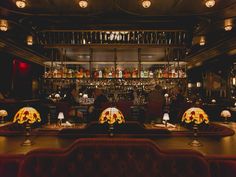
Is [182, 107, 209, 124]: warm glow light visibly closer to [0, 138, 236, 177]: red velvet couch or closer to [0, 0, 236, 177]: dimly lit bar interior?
[0, 0, 236, 177]: dimly lit bar interior

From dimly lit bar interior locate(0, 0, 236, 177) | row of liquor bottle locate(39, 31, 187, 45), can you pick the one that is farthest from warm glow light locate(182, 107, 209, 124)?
row of liquor bottle locate(39, 31, 187, 45)

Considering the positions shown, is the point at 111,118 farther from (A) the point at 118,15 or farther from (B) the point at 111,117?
(A) the point at 118,15

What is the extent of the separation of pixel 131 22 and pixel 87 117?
163 inches

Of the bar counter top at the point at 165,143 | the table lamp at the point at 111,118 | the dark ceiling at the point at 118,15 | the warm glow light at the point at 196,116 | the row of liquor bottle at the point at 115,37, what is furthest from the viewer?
the row of liquor bottle at the point at 115,37

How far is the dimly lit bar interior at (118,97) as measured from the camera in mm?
2570

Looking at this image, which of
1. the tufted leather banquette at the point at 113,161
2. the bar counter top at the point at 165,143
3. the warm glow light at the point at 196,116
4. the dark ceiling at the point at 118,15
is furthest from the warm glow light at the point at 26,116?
the dark ceiling at the point at 118,15

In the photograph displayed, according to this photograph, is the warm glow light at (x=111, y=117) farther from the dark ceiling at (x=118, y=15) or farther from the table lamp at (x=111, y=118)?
the dark ceiling at (x=118, y=15)

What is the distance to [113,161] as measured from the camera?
8.52 feet

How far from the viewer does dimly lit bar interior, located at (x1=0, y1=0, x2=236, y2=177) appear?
2.57m

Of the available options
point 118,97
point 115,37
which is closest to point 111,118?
point 115,37

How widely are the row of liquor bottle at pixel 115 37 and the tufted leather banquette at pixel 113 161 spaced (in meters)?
5.33

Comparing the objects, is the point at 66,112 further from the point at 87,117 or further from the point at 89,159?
the point at 89,159

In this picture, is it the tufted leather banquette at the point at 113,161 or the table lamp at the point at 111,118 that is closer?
the tufted leather banquette at the point at 113,161

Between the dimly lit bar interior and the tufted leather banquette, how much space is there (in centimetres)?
1
